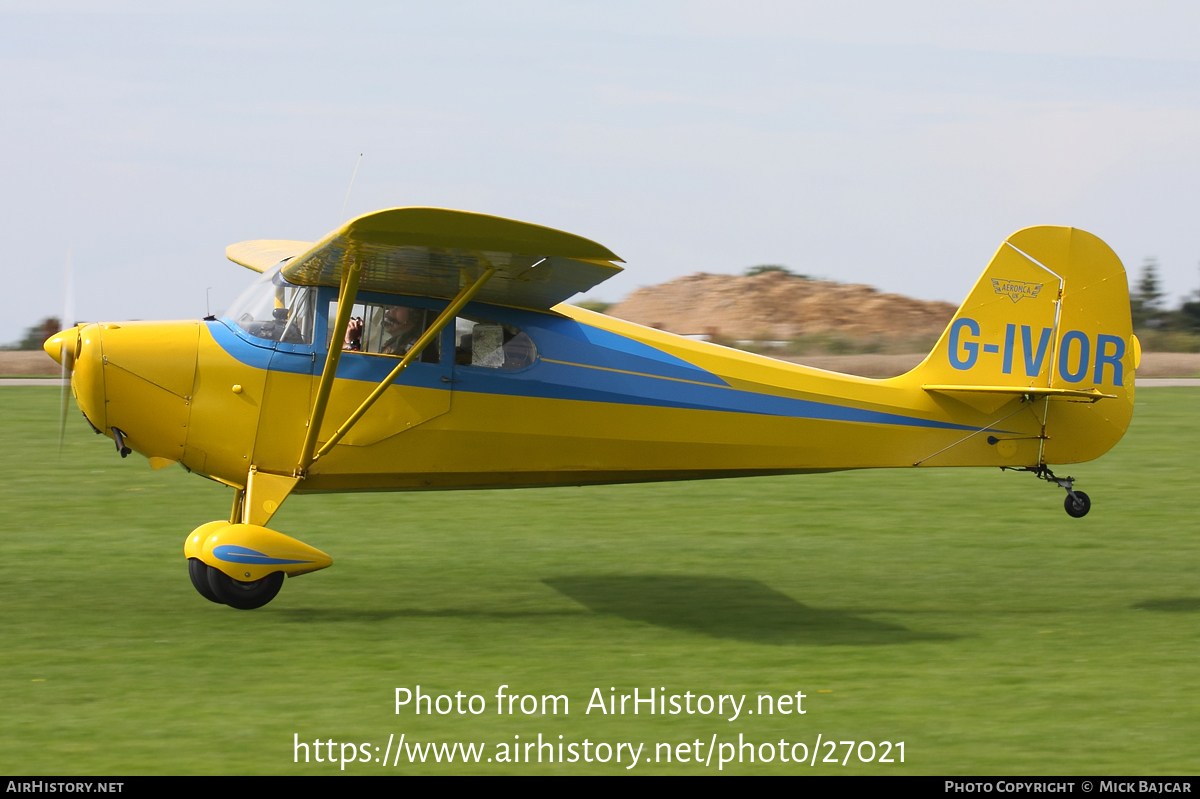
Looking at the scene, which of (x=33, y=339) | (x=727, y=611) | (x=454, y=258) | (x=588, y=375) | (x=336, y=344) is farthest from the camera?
(x=33, y=339)

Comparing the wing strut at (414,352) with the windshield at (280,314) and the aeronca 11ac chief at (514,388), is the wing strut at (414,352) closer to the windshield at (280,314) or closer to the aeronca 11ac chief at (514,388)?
the aeronca 11ac chief at (514,388)

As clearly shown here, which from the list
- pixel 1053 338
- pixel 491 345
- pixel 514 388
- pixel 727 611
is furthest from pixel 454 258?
pixel 1053 338

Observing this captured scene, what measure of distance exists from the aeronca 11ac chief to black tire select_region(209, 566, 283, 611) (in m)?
0.01

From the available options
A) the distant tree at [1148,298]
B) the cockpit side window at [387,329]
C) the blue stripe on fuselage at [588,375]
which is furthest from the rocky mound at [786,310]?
the cockpit side window at [387,329]

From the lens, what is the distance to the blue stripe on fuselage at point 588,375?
28.6ft

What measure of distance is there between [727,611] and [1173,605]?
3356 millimetres

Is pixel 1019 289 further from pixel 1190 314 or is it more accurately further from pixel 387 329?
pixel 1190 314

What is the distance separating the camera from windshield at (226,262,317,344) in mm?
8656

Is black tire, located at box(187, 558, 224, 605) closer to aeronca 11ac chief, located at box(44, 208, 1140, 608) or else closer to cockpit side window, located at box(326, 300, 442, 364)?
aeronca 11ac chief, located at box(44, 208, 1140, 608)

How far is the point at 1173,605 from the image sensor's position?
8.91 meters

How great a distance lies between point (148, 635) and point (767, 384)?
482 cm

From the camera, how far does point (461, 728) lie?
6035 mm

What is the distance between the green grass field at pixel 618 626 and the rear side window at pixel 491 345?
175 centimetres

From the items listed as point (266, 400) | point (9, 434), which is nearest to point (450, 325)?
point (266, 400)
